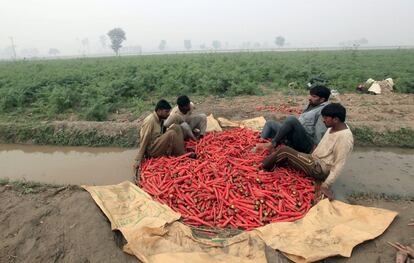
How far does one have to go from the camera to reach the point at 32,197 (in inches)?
177

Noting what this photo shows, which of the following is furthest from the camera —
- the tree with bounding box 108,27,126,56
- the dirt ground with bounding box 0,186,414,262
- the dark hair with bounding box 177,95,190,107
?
the tree with bounding box 108,27,126,56

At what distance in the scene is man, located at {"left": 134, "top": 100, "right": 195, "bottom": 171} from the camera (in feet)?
16.7

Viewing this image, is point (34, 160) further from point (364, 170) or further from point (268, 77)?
point (268, 77)

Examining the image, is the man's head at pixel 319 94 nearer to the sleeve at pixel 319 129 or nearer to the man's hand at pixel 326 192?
the sleeve at pixel 319 129

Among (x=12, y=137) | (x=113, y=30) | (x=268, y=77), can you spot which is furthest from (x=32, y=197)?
(x=113, y=30)

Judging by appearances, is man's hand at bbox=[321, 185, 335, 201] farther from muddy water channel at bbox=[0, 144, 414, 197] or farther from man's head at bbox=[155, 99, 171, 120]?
man's head at bbox=[155, 99, 171, 120]

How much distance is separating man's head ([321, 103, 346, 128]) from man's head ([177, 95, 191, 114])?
7.95ft

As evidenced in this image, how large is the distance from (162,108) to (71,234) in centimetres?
235

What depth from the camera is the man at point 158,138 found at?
Result: 5.10 metres

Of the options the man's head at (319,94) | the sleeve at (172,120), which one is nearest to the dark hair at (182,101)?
the sleeve at (172,120)

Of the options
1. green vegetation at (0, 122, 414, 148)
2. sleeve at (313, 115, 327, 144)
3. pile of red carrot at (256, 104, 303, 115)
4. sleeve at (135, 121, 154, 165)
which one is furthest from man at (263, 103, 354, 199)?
pile of red carrot at (256, 104, 303, 115)

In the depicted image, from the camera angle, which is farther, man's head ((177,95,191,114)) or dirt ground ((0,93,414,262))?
man's head ((177,95,191,114))

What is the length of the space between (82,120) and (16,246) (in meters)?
5.59

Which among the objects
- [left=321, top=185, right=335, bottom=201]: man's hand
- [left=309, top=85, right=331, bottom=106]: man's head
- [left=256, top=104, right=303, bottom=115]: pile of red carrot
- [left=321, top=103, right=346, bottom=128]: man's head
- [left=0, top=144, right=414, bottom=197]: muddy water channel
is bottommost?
[left=0, top=144, right=414, bottom=197]: muddy water channel
